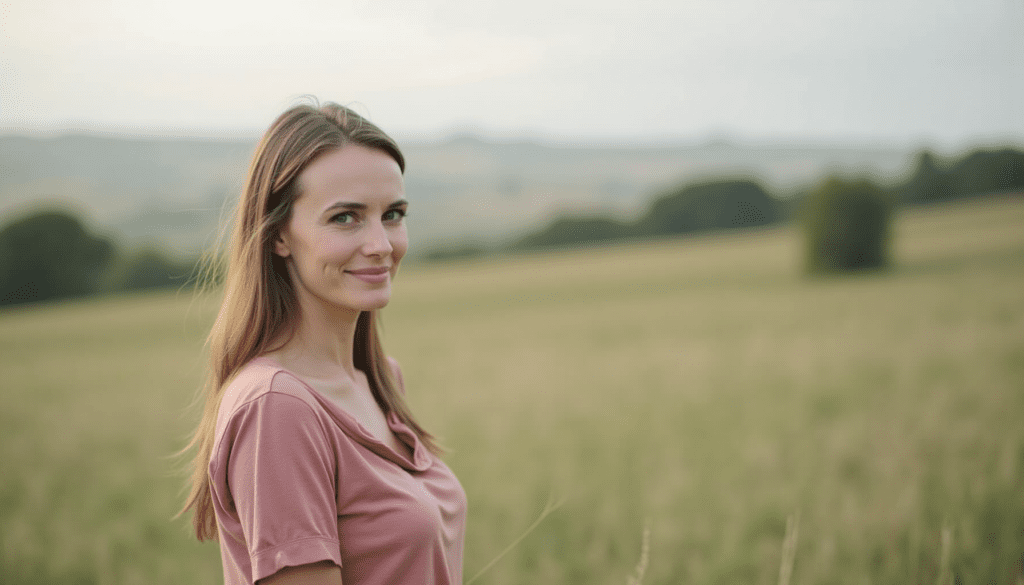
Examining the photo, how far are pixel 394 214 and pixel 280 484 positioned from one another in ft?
2.62

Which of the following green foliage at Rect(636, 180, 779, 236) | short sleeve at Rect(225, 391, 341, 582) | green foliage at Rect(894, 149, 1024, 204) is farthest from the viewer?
green foliage at Rect(636, 180, 779, 236)

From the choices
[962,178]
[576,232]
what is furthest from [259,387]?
[962,178]

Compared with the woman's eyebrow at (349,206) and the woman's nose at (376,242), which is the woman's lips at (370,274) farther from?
the woman's eyebrow at (349,206)

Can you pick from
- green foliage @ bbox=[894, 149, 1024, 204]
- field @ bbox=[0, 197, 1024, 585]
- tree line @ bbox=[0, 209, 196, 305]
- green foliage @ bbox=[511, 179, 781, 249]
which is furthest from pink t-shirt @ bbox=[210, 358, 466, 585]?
green foliage @ bbox=[511, 179, 781, 249]

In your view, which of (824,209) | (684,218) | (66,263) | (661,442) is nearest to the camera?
(661,442)

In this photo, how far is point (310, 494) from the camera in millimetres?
1431

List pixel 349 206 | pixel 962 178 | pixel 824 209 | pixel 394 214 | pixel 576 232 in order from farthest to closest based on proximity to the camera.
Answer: pixel 576 232
pixel 962 178
pixel 824 209
pixel 394 214
pixel 349 206

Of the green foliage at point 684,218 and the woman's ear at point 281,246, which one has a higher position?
the woman's ear at point 281,246

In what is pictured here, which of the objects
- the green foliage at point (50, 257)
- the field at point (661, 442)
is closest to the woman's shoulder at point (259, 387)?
the field at point (661, 442)

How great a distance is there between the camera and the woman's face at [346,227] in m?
1.67

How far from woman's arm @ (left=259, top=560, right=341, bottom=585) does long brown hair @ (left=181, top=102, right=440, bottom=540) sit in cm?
55

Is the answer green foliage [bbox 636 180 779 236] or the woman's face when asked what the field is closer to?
the woman's face

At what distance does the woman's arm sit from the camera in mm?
1410

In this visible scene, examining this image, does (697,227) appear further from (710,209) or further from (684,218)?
(710,209)
